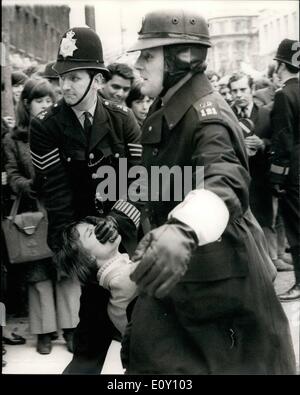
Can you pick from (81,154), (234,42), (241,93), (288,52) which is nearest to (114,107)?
(81,154)

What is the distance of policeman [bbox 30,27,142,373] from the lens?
454 centimetres

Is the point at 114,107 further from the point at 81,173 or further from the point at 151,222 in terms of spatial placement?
the point at 151,222

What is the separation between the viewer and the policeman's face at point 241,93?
7.11 meters

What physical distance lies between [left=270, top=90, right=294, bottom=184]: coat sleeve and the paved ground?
3.74ft

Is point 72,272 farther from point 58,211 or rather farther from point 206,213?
point 206,213

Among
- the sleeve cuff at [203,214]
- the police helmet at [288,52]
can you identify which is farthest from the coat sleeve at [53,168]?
the police helmet at [288,52]

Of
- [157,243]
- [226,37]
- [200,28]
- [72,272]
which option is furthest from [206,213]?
[226,37]

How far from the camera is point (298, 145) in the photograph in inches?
265

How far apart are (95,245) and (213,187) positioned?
4.00 feet

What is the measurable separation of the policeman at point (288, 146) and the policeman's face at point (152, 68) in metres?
3.44

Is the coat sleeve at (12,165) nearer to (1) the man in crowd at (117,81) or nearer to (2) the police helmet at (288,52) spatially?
(1) the man in crowd at (117,81)

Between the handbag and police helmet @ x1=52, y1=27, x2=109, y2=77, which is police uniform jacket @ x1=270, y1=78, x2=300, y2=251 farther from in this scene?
police helmet @ x1=52, y1=27, x2=109, y2=77

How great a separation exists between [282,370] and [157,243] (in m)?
1.11

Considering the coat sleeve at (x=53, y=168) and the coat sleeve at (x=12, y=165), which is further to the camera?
the coat sleeve at (x=12, y=165)
